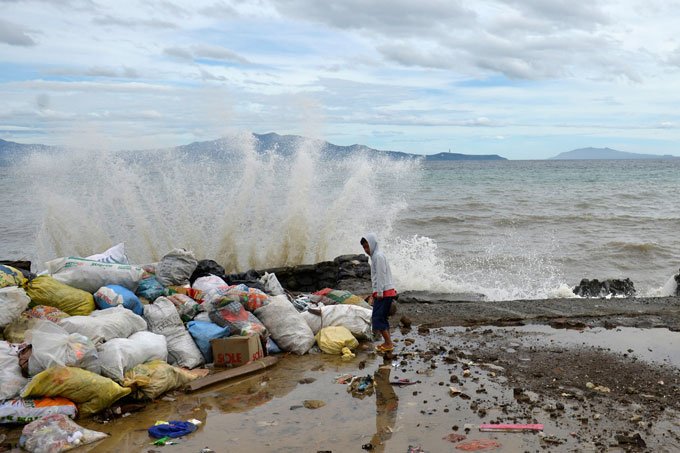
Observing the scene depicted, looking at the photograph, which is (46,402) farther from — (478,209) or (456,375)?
(478,209)

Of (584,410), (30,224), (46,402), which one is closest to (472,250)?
(584,410)

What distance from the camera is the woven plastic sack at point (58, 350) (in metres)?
5.02

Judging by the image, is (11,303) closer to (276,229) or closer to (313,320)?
(313,320)

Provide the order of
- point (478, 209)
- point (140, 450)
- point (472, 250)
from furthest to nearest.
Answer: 1. point (478, 209)
2. point (472, 250)
3. point (140, 450)

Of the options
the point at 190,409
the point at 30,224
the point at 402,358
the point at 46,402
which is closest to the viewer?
the point at 46,402

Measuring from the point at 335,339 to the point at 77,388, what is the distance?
285 centimetres

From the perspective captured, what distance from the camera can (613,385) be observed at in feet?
17.9

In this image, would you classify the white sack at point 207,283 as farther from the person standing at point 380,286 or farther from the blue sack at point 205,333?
the person standing at point 380,286

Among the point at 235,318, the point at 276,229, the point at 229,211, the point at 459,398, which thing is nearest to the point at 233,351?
the point at 235,318

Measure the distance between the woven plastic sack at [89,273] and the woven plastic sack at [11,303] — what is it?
886 millimetres

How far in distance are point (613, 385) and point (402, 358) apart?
2095mm

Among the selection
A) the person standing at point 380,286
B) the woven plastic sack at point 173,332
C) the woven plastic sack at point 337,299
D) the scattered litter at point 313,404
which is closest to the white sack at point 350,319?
the person standing at point 380,286

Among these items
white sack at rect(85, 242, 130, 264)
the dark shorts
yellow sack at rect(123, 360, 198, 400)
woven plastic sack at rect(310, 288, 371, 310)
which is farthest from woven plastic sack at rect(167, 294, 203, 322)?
the dark shorts

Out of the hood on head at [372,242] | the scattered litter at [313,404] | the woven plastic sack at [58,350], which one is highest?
the hood on head at [372,242]
